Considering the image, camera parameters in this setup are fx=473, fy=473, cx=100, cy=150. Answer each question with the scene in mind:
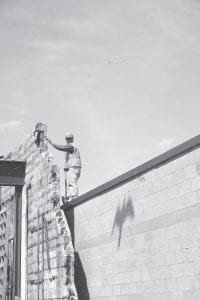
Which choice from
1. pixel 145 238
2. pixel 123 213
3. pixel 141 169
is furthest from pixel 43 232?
pixel 141 169

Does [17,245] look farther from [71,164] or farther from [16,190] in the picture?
[71,164]

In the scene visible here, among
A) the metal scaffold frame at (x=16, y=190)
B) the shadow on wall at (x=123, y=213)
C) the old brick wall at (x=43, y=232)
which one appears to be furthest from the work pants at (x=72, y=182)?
the shadow on wall at (x=123, y=213)

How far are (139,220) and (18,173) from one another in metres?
5.76

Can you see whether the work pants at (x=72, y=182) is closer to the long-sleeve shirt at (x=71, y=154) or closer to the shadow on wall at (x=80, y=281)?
the long-sleeve shirt at (x=71, y=154)

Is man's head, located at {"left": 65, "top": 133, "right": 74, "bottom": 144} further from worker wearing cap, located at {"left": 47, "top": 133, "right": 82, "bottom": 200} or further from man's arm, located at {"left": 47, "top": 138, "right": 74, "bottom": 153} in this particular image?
man's arm, located at {"left": 47, "top": 138, "right": 74, "bottom": 153}

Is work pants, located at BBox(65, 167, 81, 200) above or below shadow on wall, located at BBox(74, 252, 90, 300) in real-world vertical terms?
above

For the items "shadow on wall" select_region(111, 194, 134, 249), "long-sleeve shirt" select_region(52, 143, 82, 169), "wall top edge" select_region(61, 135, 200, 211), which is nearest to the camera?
"wall top edge" select_region(61, 135, 200, 211)

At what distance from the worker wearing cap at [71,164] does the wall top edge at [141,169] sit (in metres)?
0.66

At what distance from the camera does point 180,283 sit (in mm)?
8180

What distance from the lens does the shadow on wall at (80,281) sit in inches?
460

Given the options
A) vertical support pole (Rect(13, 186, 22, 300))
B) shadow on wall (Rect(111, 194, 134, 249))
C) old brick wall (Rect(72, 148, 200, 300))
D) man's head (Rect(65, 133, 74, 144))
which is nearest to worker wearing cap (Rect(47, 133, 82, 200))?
man's head (Rect(65, 133, 74, 144))

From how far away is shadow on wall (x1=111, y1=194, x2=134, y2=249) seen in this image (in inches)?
394

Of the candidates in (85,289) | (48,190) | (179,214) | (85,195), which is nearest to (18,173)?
(48,190)

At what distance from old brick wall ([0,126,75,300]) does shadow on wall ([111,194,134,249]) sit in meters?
1.50
